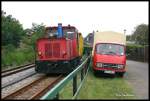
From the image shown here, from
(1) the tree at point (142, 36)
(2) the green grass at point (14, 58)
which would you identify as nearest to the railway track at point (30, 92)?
(2) the green grass at point (14, 58)

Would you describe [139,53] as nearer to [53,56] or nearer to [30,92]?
[53,56]

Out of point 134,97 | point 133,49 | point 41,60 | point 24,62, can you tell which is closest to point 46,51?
point 41,60

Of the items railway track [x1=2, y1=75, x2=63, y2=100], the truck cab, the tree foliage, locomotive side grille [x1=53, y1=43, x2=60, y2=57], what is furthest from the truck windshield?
the tree foliage

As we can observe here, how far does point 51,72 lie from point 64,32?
4051 millimetres

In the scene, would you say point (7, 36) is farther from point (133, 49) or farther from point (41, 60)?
point (41, 60)

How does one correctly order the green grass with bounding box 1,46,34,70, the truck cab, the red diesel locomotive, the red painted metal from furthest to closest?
the green grass with bounding box 1,46,34,70, the red painted metal, the red diesel locomotive, the truck cab

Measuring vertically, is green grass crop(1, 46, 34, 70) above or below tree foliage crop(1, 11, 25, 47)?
below

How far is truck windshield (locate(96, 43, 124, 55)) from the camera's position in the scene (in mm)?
23053

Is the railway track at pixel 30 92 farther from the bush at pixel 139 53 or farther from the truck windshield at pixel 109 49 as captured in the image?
the bush at pixel 139 53

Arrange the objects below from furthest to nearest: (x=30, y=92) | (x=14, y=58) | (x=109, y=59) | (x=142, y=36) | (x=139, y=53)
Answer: (x=142, y=36) < (x=139, y=53) < (x=14, y=58) < (x=109, y=59) < (x=30, y=92)

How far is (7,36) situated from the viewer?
189 feet

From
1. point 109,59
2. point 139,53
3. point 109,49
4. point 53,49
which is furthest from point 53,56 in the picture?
point 139,53

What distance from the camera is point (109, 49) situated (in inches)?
915

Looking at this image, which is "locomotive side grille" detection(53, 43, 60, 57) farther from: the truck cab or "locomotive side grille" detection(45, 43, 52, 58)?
the truck cab
